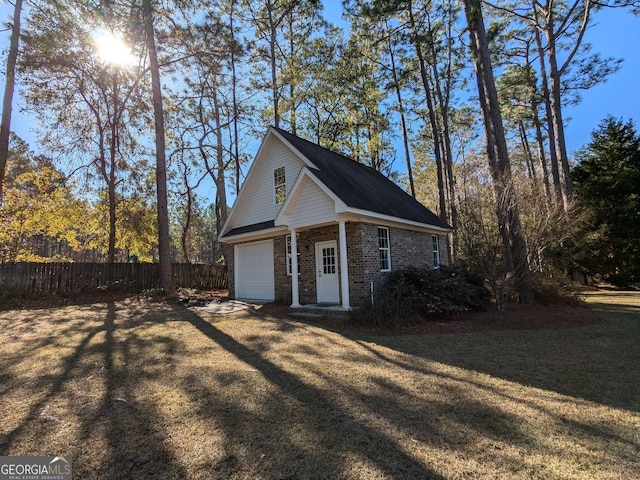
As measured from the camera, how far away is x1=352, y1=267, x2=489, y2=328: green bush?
26.1 feet

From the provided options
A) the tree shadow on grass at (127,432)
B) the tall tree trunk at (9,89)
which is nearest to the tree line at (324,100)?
the tall tree trunk at (9,89)

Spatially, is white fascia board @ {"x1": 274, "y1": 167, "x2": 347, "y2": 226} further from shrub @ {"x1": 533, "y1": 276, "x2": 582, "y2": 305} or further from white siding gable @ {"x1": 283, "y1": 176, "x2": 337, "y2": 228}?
shrub @ {"x1": 533, "y1": 276, "x2": 582, "y2": 305}

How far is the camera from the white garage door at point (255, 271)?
12680 mm

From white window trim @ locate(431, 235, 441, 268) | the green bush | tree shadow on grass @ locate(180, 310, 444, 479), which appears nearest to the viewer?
tree shadow on grass @ locate(180, 310, 444, 479)

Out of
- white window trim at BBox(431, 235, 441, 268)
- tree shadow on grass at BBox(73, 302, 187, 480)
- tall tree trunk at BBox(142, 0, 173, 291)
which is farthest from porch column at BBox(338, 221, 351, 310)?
tall tree trunk at BBox(142, 0, 173, 291)

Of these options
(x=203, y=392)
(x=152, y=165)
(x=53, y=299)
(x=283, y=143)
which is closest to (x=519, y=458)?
(x=203, y=392)

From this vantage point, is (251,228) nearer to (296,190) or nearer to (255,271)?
(255,271)

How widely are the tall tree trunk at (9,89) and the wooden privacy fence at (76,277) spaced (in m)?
3.38

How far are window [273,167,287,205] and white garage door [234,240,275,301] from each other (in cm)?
173

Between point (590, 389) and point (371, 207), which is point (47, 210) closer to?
point (371, 207)

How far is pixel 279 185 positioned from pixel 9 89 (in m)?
11.3

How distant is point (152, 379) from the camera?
4340 millimetres

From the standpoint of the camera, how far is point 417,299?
8.62 meters

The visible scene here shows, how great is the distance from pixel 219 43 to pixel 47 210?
12.6 meters
